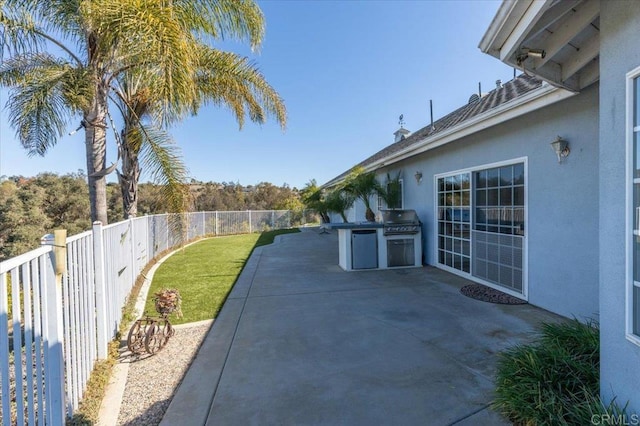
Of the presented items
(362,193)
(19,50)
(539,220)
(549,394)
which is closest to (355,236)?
(362,193)

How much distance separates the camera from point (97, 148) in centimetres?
539

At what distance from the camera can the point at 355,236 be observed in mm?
9422

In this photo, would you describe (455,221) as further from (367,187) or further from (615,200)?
(615,200)

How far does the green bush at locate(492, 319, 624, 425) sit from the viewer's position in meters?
2.51

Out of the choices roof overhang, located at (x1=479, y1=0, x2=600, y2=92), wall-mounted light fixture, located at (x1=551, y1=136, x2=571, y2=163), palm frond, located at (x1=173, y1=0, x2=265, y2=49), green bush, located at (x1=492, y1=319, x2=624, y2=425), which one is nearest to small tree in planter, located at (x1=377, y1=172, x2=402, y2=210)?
wall-mounted light fixture, located at (x1=551, y1=136, x2=571, y2=163)

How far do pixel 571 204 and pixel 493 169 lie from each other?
2110mm

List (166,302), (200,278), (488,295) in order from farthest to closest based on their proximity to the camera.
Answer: (200,278) < (488,295) < (166,302)

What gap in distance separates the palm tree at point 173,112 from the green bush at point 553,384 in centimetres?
598

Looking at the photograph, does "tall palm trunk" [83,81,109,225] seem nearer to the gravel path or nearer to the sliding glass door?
the gravel path

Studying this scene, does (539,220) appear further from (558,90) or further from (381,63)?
→ (381,63)

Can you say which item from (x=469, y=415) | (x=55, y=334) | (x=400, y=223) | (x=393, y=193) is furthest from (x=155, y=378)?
(x=393, y=193)

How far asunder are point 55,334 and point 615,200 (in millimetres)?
4521

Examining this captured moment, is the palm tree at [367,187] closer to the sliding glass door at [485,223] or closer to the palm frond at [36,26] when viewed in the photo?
the sliding glass door at [485,223]

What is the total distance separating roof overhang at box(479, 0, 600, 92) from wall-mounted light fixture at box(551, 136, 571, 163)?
96cm
